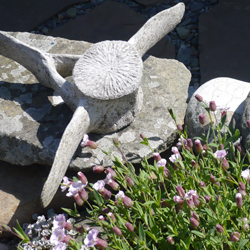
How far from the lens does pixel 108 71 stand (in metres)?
2.19

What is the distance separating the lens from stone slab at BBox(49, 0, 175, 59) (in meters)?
3.87

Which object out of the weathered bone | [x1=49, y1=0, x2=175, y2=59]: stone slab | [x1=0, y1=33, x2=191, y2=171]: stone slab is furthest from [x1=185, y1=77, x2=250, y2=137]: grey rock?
[x1=49, y1=0, x2=175, y2=59]: stone slab

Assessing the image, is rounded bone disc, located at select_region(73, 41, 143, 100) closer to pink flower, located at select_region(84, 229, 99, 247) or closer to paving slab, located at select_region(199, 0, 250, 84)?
pink flower, located at select_region(84, 229, 99, 247)

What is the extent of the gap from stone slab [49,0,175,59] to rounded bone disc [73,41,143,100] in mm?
1486

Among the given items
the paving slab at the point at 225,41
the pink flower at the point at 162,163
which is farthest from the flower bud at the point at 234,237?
the paving slab at the point at 225,41

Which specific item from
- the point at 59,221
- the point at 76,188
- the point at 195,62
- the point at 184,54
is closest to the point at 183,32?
the point at 184,54

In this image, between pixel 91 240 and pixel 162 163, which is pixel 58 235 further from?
pixel 162 163

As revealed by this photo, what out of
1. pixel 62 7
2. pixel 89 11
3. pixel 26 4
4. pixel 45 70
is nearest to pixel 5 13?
pixel 26 4

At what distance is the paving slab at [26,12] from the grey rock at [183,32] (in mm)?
1223

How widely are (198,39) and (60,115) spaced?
1.84 m

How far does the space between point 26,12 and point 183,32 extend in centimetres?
180

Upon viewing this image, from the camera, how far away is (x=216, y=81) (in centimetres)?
254

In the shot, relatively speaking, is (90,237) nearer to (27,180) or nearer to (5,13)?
(27,180)

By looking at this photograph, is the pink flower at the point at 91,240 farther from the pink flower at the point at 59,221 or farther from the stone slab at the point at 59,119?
the stone slab at the point at 59,119
